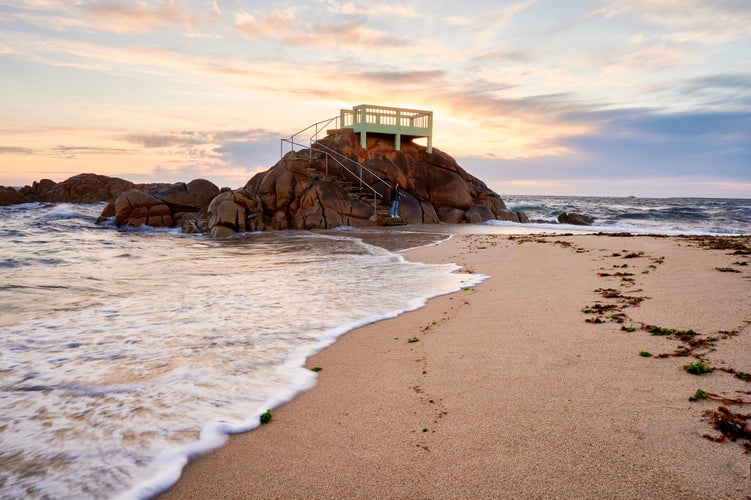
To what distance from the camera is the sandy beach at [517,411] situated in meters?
2.20

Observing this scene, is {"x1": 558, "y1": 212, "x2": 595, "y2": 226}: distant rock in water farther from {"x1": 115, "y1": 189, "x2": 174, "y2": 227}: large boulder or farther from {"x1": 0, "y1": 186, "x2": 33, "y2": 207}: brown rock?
{"x1": 0, "y1": 186, "x2": 33, "y2": 207}: brown rock

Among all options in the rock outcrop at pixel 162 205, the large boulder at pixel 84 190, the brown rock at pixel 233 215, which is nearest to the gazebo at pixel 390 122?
the brown rock at pixel 233 215

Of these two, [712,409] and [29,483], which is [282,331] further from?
[712,409]

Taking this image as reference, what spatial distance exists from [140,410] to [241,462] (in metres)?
1.16

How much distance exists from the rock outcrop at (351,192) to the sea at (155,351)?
10992 mm

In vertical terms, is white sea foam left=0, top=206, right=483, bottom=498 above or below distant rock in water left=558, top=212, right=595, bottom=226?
below

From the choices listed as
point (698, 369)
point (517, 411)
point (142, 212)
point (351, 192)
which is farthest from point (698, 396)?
point (142, 212)

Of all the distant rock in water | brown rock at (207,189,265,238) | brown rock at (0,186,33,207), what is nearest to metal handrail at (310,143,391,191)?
brown rock at (207,189,265,238)

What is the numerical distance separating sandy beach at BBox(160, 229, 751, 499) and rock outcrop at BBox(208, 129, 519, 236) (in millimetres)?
17562

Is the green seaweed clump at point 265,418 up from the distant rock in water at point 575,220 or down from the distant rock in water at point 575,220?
down

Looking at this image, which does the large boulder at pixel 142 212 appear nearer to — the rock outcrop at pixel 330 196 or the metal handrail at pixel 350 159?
the rock outcrop at pixel 330 196

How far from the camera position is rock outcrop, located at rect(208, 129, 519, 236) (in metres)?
22.0

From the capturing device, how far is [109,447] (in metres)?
2.73

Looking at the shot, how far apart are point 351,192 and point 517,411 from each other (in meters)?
22.1
